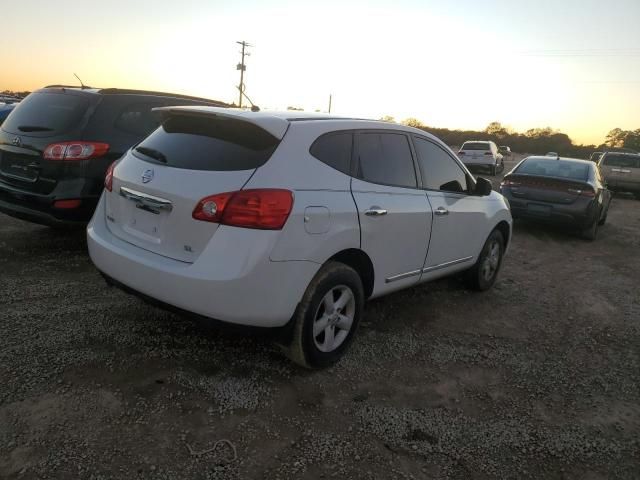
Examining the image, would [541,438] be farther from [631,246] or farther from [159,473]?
[631,246]

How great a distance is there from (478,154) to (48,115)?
22.5 metres

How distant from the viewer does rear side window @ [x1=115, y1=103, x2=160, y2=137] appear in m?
5.19

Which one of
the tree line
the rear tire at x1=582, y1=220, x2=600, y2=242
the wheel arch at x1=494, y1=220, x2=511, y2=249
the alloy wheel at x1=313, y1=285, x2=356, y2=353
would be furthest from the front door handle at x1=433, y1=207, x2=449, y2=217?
the tree line

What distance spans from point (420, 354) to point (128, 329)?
7.05ft

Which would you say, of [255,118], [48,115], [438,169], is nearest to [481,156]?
[438,169]

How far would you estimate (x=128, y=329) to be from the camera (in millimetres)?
3686

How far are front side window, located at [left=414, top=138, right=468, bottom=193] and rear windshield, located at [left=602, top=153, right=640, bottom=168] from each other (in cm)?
1565

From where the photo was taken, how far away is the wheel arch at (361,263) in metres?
3.33

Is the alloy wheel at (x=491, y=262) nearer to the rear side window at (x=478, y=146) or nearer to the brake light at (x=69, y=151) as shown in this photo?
the brake light at (x=69, y=151)

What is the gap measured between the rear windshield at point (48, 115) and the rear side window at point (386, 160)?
2948 millimetres

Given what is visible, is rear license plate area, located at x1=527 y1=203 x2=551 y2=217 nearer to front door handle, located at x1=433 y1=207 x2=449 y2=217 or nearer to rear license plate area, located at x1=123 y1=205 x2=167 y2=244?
front door handle, located at x1=433 y1=207 x2=449 y2=217

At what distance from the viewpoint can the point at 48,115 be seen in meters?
4.96

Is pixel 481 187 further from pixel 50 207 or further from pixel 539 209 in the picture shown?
pixel 539 209

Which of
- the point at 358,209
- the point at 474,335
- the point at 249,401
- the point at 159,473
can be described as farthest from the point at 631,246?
the point at 159,473
